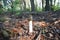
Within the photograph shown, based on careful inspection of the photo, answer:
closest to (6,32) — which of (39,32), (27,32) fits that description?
(27,32)

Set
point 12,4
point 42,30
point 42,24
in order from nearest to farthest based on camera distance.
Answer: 1. point 42,30
2. point 42,24
3. point 12,4

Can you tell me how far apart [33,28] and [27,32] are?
0.22 m

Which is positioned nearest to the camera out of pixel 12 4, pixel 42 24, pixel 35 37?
pixel 35 37

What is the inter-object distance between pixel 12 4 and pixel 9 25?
865cm

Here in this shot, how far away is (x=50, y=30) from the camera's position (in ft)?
12.0

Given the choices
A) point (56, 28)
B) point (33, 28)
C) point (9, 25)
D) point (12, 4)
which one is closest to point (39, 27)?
point (33, 28)

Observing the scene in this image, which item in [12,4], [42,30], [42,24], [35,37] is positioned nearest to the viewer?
[35,37]

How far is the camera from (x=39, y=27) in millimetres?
3814

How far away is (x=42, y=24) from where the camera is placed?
3986 millimetres

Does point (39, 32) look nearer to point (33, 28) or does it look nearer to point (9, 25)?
point (33, 28)

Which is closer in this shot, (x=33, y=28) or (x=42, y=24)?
(x=33, y=28)

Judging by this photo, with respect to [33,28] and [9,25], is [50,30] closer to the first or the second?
[33,28]

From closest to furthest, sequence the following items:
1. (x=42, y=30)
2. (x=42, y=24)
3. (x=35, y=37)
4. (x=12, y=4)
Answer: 1. (x=35, y=37)
2. (x=42, y=30)
3. (x=42, y=24)
4. (x=12, y=4)

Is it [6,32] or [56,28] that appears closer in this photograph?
[6,32]
